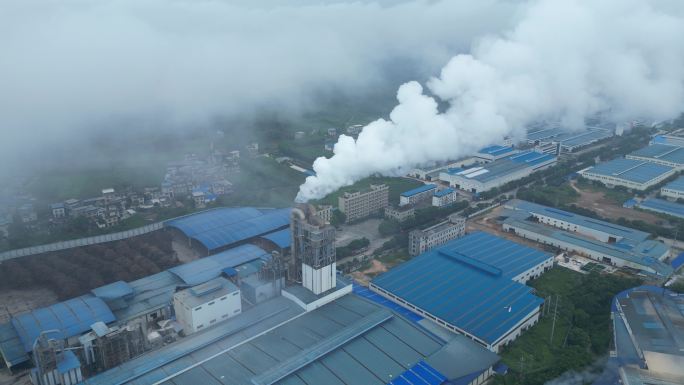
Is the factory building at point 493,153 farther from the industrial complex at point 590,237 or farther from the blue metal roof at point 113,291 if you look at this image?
the blue metal roof at point 113,291

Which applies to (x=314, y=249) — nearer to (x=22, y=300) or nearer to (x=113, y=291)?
(x=113, y=291)

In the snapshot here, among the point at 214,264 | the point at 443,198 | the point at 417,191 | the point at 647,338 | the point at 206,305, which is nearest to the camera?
the point at 206,305

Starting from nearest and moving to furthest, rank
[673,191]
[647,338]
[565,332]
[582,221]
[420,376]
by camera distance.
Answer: [420,376], [647,338], [565,332], [582,221], [673,191]

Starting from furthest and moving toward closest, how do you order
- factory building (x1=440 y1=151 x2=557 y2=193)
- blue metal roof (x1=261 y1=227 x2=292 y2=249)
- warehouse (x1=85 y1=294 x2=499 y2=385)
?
factory building (x1=440 y1=151 x2=557 y2=193) < blue metal roof (x1=261 y1=227 x2=292 y2=249) < warehouse (x1=85 y1=294 x2=499 y2=385)

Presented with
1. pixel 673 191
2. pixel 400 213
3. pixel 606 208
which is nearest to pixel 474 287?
pixel 400 213

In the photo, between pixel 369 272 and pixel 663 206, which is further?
pixel 663 206

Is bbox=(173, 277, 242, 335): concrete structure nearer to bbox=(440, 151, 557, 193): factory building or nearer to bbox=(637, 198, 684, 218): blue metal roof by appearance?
bbox=(440, 151, 557, 193): factory building

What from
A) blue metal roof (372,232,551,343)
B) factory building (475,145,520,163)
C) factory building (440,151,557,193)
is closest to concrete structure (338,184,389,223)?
blue metal roof (372,232,551,343)
